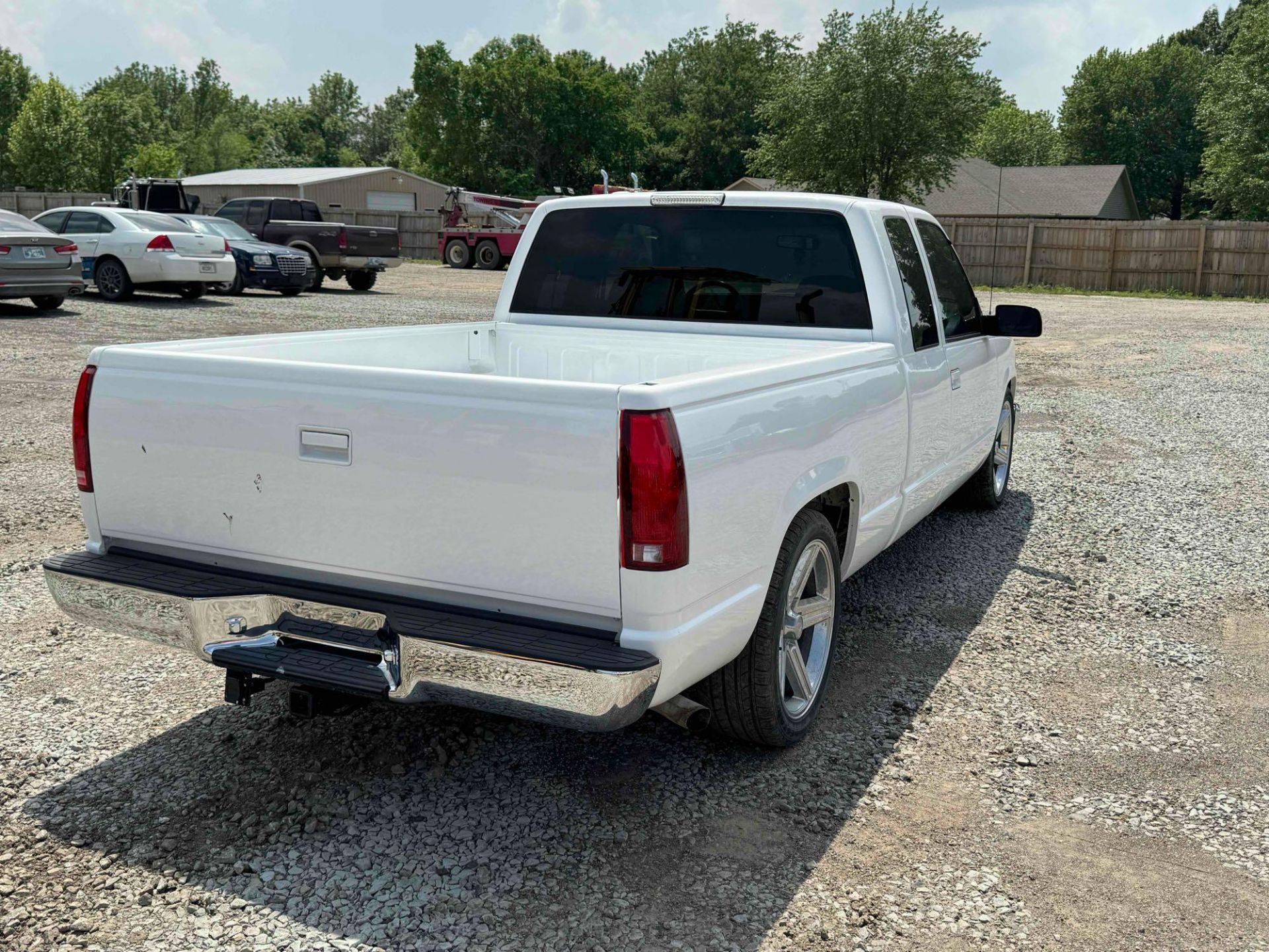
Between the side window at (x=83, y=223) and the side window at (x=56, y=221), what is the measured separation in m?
0.08

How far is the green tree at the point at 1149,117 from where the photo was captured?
76438mm

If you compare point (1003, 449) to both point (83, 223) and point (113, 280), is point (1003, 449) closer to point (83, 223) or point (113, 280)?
point (113, 280)

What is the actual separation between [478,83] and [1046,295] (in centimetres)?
5320

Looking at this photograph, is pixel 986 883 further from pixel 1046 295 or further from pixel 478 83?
pixel 478 83

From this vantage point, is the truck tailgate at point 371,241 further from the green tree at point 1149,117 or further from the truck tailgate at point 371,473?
the green tree at point 1149,117

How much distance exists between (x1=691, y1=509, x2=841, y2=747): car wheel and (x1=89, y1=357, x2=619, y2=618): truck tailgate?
0.80 m

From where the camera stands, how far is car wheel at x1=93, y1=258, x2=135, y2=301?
1983cm

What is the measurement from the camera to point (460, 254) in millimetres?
40312

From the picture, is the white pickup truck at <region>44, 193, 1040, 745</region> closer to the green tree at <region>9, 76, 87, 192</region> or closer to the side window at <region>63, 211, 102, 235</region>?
the side window at <region>63, 211, 102, 235</region>

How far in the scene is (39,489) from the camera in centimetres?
736

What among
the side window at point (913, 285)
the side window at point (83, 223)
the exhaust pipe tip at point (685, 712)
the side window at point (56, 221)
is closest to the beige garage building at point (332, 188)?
the side window at point (56, 221)

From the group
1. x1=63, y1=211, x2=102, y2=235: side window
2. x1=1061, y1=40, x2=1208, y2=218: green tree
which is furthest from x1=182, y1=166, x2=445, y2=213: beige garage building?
x1=1061, y1=40, x2=1208, y2=218: green tree

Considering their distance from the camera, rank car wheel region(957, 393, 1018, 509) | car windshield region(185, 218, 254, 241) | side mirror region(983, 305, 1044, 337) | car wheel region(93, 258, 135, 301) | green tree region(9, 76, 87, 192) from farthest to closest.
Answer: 1. green tree region(9, 76, 87, 192)
2. car windshield region(185, 218, 254, 241)
3. car wheel region(93, 258, 135, 301)
4. car wheel region(957, 393, 1018, 509)
5. side mirror region(983, 305, 1044, 337)

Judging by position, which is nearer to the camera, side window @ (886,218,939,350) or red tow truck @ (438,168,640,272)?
side window @ (886,218,939,350)
